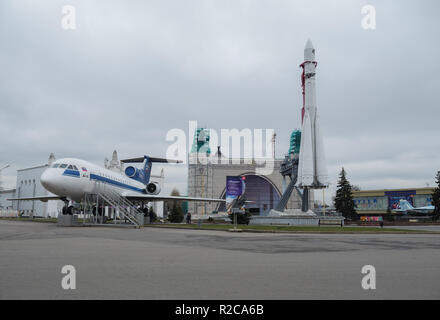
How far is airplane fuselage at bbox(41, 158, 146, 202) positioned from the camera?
23.8m

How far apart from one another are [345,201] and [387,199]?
108 ft

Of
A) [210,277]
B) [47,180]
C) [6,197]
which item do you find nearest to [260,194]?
[6,197]

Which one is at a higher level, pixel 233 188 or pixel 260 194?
pixel 233 188

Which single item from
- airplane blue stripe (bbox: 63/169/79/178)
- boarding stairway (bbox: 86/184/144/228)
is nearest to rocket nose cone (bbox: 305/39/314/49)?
boarding stairway (bbox: 86/184/144/228)

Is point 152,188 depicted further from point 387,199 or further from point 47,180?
point 387,199

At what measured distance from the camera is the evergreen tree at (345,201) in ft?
199

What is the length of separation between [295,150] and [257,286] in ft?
172

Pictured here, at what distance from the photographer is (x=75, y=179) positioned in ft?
82.6

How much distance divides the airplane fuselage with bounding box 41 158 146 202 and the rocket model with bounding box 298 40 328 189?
23.7m

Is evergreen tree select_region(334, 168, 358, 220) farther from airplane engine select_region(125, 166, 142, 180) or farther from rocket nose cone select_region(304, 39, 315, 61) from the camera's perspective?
airplane engine select_region(125, 166, 142, 180)

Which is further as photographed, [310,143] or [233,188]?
[233,188]

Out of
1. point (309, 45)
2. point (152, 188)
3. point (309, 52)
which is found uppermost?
point (309, 45)
